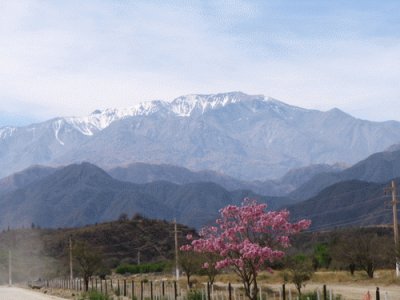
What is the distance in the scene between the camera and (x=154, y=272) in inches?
3937

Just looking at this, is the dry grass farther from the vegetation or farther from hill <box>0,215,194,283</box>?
hill <box>0,215,194,283</box>

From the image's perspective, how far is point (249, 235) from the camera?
25438 mm

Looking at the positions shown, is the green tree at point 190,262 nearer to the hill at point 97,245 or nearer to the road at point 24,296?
the road at point 24,296

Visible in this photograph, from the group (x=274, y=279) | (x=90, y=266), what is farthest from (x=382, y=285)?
(x=90, y=266)

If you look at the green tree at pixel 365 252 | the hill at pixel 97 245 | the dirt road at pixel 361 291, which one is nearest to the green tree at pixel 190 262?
the green tree at pixel 365 252

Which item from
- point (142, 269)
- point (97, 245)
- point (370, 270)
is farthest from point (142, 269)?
point (370, 270)

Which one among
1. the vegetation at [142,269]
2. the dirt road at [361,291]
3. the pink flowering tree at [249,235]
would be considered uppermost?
the pink flowering tree at [249,235]

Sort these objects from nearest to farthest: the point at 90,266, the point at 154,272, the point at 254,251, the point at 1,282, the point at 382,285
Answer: the point at 254,251
the point at 382,285
the point at 90,266
the point at 154,272
the point at 1,282

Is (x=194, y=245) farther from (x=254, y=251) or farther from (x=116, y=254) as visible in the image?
(x=116, y=254)

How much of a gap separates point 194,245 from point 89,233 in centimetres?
12475

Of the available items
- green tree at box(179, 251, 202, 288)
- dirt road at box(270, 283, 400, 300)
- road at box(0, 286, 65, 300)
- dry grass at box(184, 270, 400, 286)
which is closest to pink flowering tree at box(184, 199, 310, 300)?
dirt road at box(270, 283, 400, 300)

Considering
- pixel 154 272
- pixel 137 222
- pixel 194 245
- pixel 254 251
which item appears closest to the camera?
pixel 254 251

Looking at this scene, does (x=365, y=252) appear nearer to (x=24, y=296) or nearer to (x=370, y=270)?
(x=370, y=270)

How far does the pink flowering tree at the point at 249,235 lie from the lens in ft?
A: 79.8
